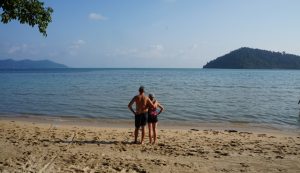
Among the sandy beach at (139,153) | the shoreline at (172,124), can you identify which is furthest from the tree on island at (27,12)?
the shoreline at (172,124)

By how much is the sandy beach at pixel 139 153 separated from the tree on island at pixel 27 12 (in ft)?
11.6

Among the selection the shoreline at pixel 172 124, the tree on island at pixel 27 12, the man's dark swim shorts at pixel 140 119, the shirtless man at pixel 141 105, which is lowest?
the shoreline at pixel 172 124

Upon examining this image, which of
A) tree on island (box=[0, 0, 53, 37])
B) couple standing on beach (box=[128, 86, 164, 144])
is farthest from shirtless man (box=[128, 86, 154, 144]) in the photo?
tree on island (box=[0, 0, 53, 37])

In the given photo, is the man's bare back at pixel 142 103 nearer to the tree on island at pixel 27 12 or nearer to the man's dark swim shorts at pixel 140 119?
the man's dark swim shorts at pixel 140 119

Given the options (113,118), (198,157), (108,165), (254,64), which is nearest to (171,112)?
(113,118)

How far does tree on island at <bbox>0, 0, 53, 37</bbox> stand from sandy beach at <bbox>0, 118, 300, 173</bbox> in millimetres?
3532

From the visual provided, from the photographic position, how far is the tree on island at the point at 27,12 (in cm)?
673

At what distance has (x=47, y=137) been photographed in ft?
39.3

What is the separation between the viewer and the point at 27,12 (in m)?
7.03

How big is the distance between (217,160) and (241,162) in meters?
0.65

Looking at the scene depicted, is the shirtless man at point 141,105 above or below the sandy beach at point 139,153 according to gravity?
above

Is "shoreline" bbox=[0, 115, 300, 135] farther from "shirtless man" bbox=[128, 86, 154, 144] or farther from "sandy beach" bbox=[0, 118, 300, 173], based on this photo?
"shirtless man" bbox=[128, 86, 154, 144]

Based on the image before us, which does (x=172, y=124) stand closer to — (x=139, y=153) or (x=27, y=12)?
(x=139, y=153)

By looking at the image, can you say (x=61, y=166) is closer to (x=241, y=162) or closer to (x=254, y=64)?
(x=241, y=162)
